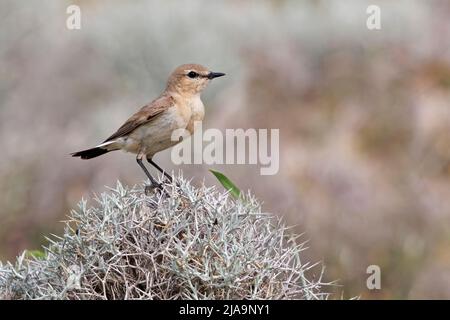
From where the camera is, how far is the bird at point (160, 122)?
4.49 m

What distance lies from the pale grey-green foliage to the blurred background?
3.48m

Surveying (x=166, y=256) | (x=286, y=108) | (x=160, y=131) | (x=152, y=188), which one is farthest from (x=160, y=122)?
(x=286, y=108)

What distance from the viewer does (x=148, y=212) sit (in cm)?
278

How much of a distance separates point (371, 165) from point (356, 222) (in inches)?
70.1

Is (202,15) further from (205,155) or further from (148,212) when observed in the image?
(148,212)

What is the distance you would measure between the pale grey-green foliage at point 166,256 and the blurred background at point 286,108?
3.48m

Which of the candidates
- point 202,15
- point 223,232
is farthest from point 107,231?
point 202,15

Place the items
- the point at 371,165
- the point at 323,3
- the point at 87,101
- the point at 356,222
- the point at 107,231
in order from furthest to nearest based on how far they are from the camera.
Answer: the point at 323,3, the point at 87,101, the point at 371,165, the point at 356,222, the point at 107,231

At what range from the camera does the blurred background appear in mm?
7414

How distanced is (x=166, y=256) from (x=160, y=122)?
6.22ft

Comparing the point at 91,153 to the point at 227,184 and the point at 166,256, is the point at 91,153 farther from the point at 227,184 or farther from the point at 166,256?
the point at 166,256

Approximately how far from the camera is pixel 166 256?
2670 millimetres

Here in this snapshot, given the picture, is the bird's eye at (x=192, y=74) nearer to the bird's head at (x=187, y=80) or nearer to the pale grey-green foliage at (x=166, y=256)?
the bird's head at (x=187, y=80)

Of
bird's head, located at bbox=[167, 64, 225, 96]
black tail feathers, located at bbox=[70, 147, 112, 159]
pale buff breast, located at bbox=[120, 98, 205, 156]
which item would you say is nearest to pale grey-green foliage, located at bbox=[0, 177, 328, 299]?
black tail feathers, located at bbox=[70, 147, 112, 159]
